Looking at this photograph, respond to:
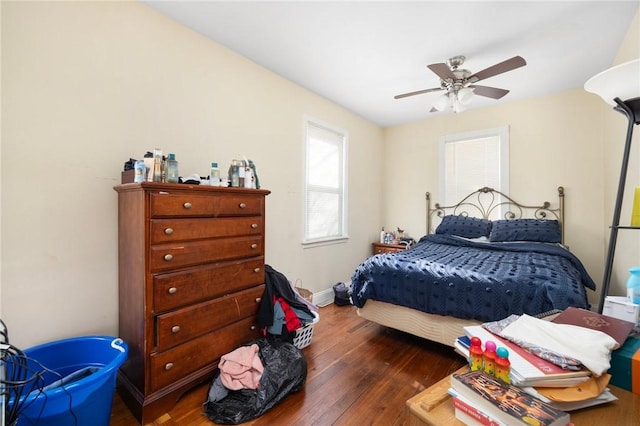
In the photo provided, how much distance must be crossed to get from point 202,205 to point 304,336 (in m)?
1.31

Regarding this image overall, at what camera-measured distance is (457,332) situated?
1964mm

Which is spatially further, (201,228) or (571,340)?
(201,228)

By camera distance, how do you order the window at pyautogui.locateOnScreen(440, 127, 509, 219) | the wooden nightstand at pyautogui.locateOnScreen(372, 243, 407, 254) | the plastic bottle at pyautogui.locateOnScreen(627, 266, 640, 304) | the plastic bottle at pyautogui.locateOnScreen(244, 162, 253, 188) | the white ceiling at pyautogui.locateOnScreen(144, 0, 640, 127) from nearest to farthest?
the plastic bottle at pyautogui.locateOnScreen(627, 266, 640, 304), the white ceiling at pyautogui.locateOnScreen(144, 0, 640, 127), the plastic bottle at pyautogui.locateOnScreen(244, 162, 253, 188), the window at pyautogui.locateOnScreen(440, 127, 509, 219), the wooden nightstand at pyautogui.locateOnScreen(372, 243, 407, 254)

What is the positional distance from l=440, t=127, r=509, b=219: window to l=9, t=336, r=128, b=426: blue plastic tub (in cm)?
396

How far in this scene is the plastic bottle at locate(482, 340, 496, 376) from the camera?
71cm

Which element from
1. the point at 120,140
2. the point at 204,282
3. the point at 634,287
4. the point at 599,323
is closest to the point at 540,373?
the point at 599,323

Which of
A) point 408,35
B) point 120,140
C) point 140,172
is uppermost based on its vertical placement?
point 408,35

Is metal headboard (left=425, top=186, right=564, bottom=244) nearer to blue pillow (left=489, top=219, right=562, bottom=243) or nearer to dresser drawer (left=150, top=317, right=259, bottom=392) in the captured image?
blue pillow (left=489, top=219, right=562, bottom=243)

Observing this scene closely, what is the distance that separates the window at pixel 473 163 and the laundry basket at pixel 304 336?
109 inches

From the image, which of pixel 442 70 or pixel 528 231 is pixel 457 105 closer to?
pixel 442 70

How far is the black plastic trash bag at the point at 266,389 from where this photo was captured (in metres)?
1.48

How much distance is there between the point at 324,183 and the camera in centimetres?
344

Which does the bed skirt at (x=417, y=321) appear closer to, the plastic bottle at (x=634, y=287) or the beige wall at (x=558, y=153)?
the plastic bottle at (x=634, y=287)

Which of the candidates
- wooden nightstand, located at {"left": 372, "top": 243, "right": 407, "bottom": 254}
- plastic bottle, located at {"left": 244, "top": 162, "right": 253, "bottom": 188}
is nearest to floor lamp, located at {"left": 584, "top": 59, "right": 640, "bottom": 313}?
plastic bottle, located at {"left": 244, "top": 162, "right": 253, "bottom": 188}
